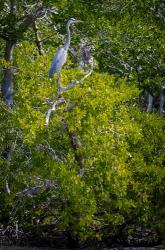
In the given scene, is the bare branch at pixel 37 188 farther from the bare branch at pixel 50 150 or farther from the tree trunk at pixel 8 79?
the tree trunk at pixel 8 79

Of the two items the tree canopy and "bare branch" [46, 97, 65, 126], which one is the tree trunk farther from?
"bare branch" [46, 97, 65, 126]

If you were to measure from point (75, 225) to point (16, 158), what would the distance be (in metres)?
2.35

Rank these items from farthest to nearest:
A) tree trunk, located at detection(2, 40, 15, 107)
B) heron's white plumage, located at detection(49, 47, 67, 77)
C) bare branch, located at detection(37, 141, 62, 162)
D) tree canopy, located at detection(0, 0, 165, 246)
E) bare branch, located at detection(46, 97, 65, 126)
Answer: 1. tree trunk, located at detection(2, 40, 15, 107)
2. bare branch, located at detection(37, 141, 62, 162)
3. tree canopy, located at detection(0, 0, 165, 246)
4. heron's white plumage, located at detection(49, 47, 67, 77)
5. bare branch, located at detection(46, 97, 65, 126)

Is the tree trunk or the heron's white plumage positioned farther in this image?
the tree trunk

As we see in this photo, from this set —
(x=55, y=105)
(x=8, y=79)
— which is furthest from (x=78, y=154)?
(x=8, y=79)

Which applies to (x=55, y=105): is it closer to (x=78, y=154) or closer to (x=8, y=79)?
(x=78, y=154)

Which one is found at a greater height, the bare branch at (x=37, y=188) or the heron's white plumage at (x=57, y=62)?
the heron's white plumage at (x=57, y=62)

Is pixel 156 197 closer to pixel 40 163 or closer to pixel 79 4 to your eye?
pixel 40 163

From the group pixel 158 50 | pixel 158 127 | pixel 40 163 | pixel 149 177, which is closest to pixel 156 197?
pixel 149 177

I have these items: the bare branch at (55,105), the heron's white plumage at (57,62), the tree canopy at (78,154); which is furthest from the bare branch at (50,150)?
the heron's white plumage at (57,62)

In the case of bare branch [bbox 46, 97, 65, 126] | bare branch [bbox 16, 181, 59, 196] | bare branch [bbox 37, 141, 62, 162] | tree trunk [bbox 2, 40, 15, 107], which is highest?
tree trunk [bbox 2, 40, 15, 107]

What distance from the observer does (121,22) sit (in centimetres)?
1947

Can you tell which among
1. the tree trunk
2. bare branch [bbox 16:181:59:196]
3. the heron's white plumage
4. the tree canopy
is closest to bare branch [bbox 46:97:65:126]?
the tree canopy

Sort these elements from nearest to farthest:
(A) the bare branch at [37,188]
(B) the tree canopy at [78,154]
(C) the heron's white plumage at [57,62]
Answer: (C) the heron's white plumage at [57,62] < (B) the tree canopy at [78,154] < (A) the bare branch at [37,188]
